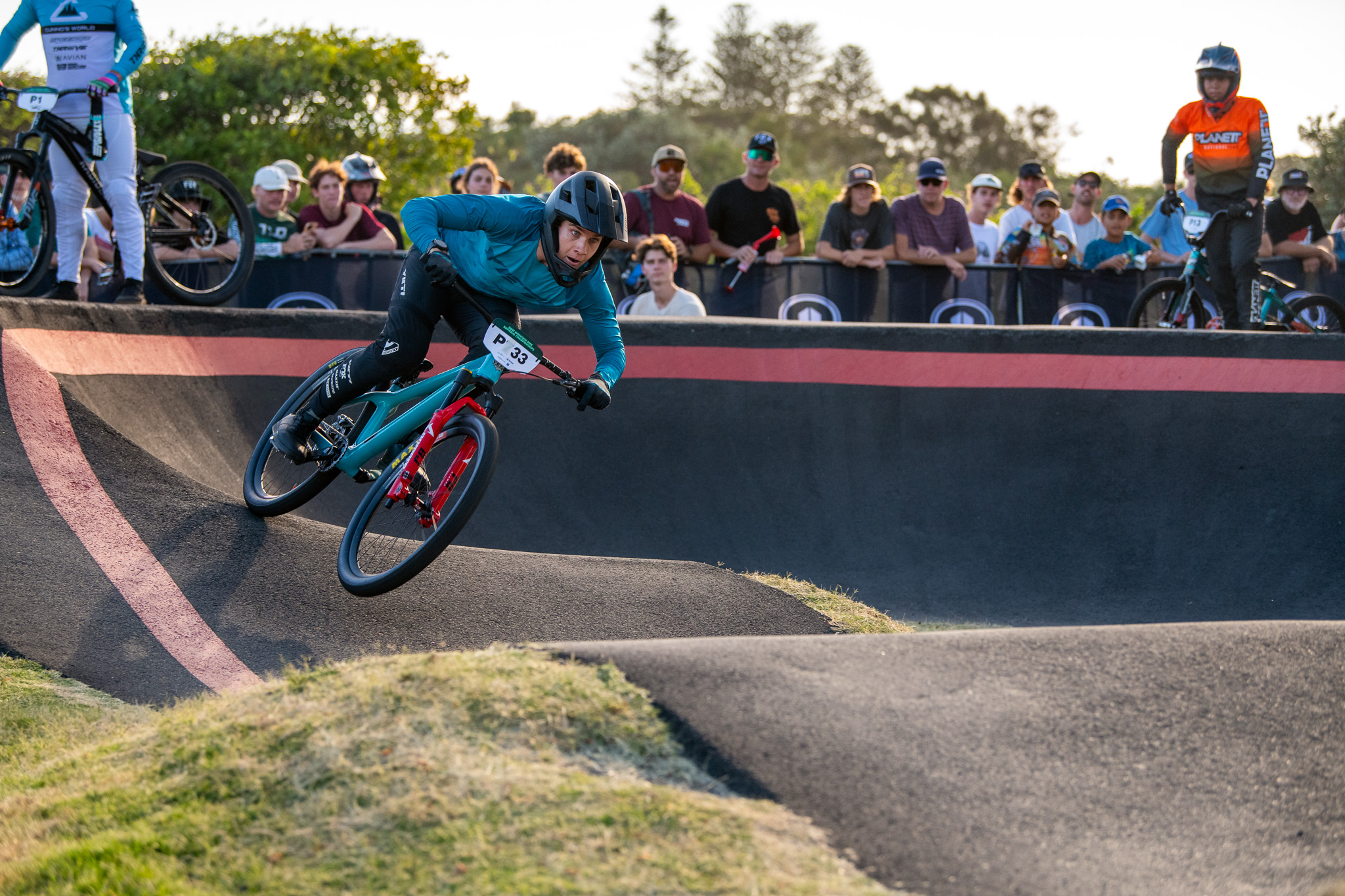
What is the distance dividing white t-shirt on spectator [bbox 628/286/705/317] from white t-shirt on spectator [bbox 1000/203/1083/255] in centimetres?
359

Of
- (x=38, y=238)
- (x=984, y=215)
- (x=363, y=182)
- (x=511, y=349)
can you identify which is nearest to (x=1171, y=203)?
(x=984, y=215)

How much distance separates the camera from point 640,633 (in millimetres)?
4734

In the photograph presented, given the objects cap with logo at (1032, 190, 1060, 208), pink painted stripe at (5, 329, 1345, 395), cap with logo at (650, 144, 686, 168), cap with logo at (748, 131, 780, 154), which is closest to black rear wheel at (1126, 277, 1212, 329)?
cap with logo at (1032, 190, 1060, 208)

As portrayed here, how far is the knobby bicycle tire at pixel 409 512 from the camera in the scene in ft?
14.0

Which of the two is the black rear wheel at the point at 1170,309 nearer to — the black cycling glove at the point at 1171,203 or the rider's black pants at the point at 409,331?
the black cycling glove at the point at 1171,203

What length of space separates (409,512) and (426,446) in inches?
19.3

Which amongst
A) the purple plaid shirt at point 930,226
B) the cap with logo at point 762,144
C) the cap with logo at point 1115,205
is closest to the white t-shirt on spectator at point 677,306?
the cap with logo at point 762,144

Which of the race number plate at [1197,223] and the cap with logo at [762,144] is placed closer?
the race number plate at [1197,223]

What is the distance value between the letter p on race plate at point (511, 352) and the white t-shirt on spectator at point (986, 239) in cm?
699

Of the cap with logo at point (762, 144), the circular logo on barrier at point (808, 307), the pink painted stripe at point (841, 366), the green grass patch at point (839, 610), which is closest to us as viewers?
the green grass patch at point (839, 610)

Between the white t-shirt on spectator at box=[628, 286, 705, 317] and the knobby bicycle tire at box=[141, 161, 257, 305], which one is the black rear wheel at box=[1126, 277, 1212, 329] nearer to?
the white t-shirt on spectator at box=[628, 286, 705, 317]

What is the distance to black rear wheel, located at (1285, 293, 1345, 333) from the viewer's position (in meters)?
8.67

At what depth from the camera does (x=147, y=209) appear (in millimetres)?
7168

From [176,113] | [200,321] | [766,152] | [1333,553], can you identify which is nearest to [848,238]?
A: [766,152]
